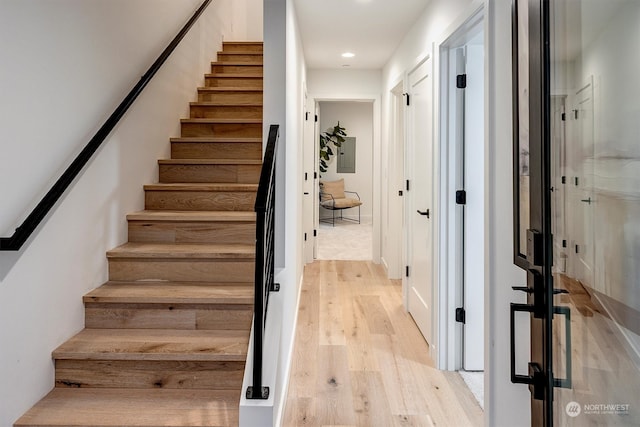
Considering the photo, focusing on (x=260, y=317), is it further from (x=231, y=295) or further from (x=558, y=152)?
(x=558, y=152)

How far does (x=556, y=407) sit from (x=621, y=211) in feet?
1.50

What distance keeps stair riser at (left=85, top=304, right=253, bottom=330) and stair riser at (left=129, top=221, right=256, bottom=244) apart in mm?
517

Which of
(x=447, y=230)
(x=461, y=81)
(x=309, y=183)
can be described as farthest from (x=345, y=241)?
(x=461, y=81)

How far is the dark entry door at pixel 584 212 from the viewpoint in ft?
2.21

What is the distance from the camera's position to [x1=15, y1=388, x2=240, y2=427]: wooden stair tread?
1.52 metres

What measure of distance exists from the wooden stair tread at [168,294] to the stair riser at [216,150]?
1.29 metres

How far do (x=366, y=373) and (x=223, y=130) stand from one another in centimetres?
218

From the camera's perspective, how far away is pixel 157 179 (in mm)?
2945

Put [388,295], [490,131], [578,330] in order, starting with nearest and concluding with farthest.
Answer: [578,330] < [490,131] < [388,295]

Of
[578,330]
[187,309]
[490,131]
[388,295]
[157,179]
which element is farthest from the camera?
[388,295]

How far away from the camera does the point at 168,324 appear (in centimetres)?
200

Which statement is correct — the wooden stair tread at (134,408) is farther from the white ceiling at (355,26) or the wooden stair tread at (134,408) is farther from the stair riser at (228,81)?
the stair riser at (228,81)

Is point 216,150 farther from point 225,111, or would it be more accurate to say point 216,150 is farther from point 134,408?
point 134,408

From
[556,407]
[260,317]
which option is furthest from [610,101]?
[260,317]
